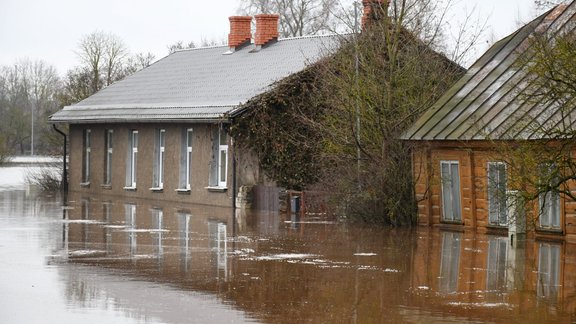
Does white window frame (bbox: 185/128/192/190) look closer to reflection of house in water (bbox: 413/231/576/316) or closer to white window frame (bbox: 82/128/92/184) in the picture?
white window frame (bbox: 82/128/92/184)

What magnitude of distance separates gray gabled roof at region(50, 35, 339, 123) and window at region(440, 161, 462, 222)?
6.03 metres

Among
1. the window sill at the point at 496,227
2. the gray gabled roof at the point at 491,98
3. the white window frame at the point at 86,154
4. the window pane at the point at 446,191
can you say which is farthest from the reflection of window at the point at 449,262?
the white window frame at the point at 86,154

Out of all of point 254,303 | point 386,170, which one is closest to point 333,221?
point 386,170

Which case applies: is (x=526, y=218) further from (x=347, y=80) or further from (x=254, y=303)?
(x=254, y=303)

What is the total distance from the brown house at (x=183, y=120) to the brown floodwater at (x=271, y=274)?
7710mm

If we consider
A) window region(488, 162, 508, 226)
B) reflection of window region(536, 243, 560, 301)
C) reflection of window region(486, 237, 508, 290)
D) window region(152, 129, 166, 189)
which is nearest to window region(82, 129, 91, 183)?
window region(152, 129, 166, 189)

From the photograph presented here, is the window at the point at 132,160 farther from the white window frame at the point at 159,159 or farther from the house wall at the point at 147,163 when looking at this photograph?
the white window frame at the point at 159,159

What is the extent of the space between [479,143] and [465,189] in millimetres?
1353

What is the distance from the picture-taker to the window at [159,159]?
1592 inches

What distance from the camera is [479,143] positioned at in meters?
25.7

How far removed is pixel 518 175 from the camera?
20.2 metres

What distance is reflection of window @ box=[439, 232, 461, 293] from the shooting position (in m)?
17.1

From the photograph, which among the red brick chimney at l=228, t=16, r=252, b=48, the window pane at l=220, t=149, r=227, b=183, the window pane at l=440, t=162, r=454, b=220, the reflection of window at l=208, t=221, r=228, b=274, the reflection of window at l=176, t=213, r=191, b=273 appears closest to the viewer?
the reflection of window at l=176, t=213, r=191, b=273

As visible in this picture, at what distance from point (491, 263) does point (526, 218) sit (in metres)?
3.85
